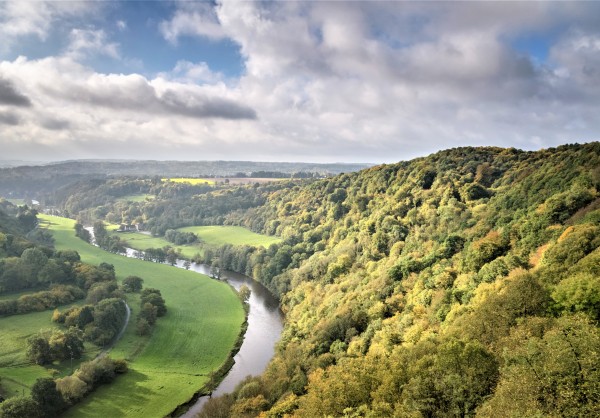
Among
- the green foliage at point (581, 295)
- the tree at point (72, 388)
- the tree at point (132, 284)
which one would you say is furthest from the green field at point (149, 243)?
the green foliage at point (581, 295)

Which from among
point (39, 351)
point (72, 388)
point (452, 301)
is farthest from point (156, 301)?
point (452, 301)

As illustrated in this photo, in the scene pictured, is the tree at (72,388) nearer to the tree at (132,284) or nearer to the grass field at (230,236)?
the tree at (132,284)

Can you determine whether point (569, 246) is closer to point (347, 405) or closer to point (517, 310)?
point (517, 310)

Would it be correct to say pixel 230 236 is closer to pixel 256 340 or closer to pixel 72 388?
pixel 256 340

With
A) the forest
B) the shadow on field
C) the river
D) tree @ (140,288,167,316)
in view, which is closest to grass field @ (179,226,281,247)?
the river

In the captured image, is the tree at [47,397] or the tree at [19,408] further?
the tree at [47,397]

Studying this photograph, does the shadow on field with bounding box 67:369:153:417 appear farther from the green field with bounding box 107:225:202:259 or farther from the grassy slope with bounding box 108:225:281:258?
the green field with bounding box 107:225:202:259
